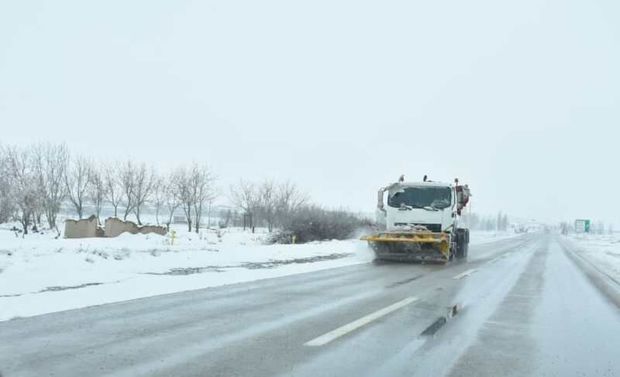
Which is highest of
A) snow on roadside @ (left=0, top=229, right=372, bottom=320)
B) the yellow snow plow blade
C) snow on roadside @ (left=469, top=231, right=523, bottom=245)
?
the yellow snow plow blade

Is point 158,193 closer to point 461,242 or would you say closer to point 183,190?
point 183,190

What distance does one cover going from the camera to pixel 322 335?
303 inches

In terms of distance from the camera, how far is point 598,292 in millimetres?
14492

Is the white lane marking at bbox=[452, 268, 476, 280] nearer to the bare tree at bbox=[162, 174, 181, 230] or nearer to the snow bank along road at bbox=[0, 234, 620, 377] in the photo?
the snow bank along road at bbox=[0, 234, 620, 377]

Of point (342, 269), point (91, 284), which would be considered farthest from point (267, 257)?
point (91, 284)

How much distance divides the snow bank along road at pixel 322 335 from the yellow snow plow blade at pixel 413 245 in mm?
8596

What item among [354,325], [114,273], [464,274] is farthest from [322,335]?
[464,274]

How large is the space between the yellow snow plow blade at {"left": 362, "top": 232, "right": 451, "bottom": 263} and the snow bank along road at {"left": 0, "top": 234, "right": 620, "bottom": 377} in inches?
338

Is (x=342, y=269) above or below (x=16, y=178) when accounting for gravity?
below

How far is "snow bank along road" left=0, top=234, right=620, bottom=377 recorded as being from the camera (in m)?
6.07

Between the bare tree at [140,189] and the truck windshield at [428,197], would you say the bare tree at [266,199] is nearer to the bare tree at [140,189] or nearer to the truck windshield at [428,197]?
the bare tree at [140,189]

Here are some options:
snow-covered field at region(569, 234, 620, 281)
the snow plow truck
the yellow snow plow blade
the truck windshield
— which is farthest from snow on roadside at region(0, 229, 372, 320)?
snow-covered field at region(569, 234, 620, 281)

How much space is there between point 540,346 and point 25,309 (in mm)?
7166

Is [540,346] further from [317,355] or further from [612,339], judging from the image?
[317,355]
